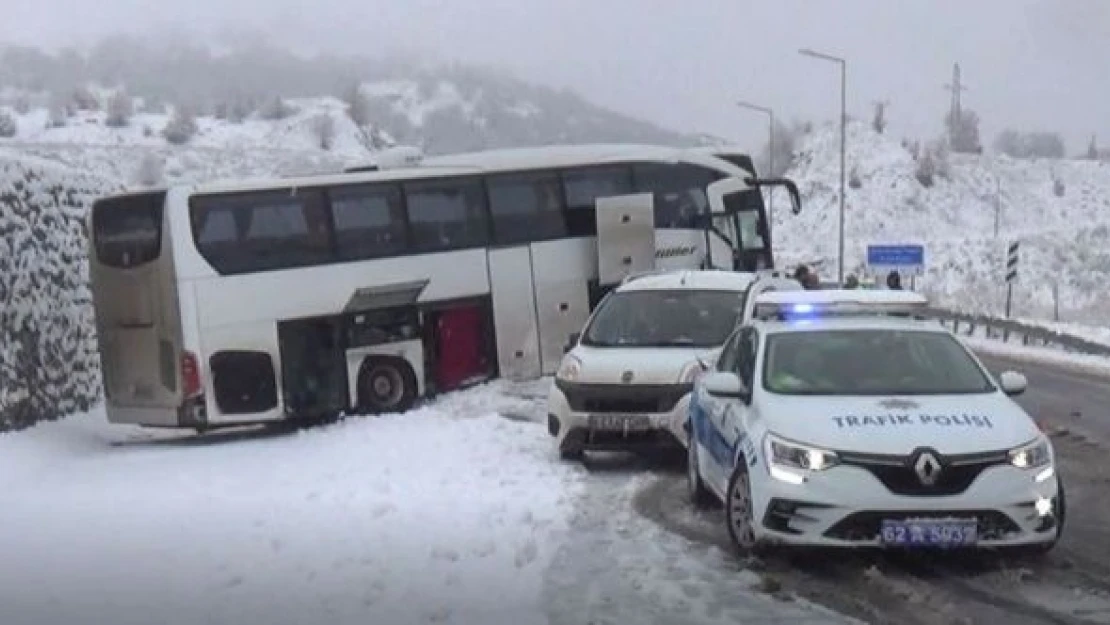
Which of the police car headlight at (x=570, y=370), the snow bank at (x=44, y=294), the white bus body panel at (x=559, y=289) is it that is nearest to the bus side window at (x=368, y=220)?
the white bus body panel at (x=559, y=289)

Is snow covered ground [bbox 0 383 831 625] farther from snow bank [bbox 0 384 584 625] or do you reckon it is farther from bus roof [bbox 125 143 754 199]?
bus roof [bbox 125 143 754 199]

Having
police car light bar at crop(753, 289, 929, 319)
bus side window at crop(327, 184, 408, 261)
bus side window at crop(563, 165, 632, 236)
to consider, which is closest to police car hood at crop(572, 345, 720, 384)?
police car light bar at crop(753, 289, 929, 319)

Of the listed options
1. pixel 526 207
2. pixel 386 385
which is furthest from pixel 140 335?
pixel 526 207

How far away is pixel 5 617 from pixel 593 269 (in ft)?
55.9

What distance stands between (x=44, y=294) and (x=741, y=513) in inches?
473

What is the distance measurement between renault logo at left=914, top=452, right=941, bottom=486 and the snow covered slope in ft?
177

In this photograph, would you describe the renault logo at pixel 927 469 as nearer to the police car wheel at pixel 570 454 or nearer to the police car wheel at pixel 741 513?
the police car wheel at pixel 741 513

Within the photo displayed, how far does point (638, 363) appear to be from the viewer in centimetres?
1428

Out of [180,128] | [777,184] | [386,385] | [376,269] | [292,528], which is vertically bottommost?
[386,385]

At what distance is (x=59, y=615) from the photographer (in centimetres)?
815

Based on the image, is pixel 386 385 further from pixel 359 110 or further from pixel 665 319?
pixel 359 110

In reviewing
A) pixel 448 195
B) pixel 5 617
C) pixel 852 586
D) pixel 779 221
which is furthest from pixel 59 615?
pixel 779 221

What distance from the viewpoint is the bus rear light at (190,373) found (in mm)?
19531

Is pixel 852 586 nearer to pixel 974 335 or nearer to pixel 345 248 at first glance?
pixel 345 248
